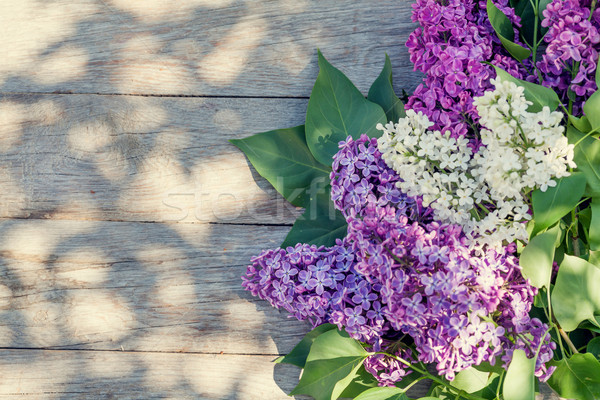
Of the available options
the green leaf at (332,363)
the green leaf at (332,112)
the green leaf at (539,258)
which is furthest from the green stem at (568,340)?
the green leaf at (332,112)

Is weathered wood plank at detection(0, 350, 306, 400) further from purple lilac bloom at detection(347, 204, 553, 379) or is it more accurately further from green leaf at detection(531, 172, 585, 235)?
green leaf at detection(531, 172, 585, 235)

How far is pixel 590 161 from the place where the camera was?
0.86 meters

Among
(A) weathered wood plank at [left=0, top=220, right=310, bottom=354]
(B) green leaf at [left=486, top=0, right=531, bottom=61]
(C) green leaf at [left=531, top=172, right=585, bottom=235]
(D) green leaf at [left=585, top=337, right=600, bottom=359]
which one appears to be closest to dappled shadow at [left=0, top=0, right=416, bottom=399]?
(A) weathered wood plank at [left=0, top=220, right=310, bottom=354]

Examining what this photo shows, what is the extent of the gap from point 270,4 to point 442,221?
2.09 ft

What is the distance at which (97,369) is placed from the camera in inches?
44.6

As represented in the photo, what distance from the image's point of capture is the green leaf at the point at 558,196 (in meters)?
0.80

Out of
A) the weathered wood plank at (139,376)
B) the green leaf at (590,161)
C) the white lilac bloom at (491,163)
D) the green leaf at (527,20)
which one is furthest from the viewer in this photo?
the weathered wood plank at (139,376)

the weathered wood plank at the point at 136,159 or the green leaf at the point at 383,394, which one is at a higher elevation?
the weathered wood plank at the point at 136,159

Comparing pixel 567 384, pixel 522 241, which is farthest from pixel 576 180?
pixel 567 384

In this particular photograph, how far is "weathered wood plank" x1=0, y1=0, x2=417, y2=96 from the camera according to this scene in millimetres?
1136

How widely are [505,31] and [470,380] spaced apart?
2.15 feet

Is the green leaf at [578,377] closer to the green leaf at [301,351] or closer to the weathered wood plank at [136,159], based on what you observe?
the green leaf at [301,351]

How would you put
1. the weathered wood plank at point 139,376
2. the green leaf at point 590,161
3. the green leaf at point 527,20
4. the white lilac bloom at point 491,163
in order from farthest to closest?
the weathered wood plank at point 139,376 → the green leaf at point 527,20 → the green leaf at point 590,161 → the white lilac bloom at point 491,163

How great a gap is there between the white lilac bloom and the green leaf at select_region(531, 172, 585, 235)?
2cm
